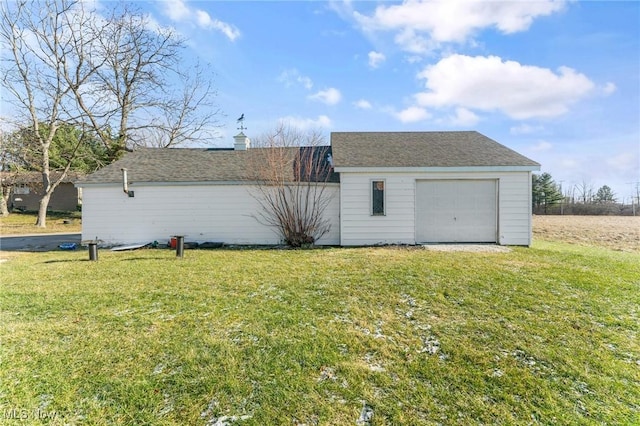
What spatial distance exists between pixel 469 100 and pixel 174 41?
64.7ft

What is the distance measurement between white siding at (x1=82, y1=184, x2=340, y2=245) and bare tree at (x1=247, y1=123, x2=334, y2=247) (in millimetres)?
484

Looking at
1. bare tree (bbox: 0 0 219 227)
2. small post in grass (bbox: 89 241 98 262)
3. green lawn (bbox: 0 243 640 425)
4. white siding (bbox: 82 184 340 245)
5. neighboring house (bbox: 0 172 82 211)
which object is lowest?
green lawn (bbox: 0 243 640 425)

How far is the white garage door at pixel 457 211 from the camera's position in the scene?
9.88 meters

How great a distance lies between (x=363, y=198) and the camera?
31.9ft

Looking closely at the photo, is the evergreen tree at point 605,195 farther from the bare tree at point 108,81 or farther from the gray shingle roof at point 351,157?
the bare tree at point 108,81

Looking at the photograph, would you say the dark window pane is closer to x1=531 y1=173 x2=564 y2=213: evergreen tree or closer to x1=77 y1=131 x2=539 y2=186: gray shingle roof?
x1=77 y1=131 x2=539 y2=186: gray shingle roof

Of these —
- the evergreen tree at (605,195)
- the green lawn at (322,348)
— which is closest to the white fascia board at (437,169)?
the green lawn at (322,348)

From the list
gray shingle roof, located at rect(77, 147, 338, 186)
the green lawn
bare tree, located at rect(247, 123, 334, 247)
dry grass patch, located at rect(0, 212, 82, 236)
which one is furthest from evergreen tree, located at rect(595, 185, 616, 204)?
dry grass patch, located at rect(0, 212, 82, 236)

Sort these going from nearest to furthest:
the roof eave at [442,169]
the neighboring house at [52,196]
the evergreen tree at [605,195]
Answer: the roof eave at [442,169], the neighboring house at [52,196], the evergreen tree at [605,195]

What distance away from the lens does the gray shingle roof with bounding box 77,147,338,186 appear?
10.5 metres

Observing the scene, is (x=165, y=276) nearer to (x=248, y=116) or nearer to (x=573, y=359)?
(x=573, y=359)

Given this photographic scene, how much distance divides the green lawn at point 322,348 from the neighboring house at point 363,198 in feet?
12.3

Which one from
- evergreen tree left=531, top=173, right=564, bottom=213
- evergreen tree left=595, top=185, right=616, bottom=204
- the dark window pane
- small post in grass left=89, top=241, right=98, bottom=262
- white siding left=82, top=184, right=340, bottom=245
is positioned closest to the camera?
small post in grass left=89, top=241, right=98, bottom=262

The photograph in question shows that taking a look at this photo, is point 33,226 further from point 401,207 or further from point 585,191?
point 585,191
